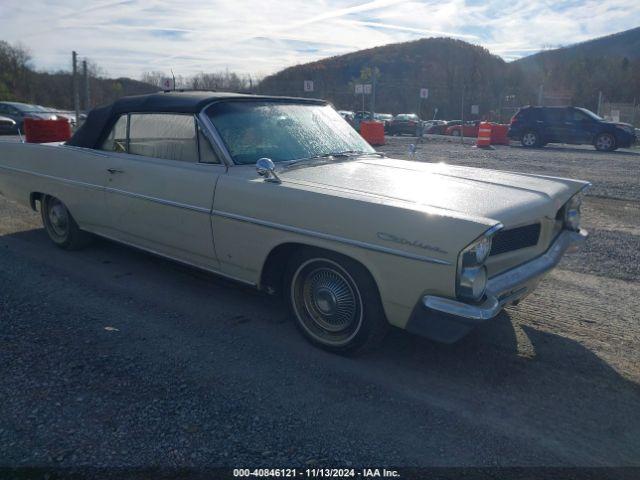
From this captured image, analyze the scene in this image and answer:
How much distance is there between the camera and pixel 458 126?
31.0 metres

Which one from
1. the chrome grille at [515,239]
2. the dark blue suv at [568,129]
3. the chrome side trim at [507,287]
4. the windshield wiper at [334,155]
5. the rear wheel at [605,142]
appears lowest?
the chrome side trim at [507,287]

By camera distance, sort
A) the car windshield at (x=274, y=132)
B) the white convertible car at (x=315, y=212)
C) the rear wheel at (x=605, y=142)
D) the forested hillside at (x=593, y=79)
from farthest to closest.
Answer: the forested hillside at (x=593, y=79) < the rear wheel at (x=605, y=142) < the car windshield at (x=274, y=132) < the white convertible car at (x=315, y=212)

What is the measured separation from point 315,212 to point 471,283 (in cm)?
100

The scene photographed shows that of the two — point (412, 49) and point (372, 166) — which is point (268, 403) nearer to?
point (372, 166)

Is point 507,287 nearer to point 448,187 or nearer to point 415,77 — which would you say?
point 448,187

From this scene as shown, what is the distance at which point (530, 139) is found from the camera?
69.6 ft

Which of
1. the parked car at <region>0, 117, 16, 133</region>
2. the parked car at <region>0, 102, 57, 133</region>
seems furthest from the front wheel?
the parked car at <region>0, 102, 57, 133</region>

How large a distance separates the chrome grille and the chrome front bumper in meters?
0.14

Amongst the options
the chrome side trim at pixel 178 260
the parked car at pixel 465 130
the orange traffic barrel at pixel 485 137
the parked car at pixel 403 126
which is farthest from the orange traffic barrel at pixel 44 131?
the parked car at pixel 403 126

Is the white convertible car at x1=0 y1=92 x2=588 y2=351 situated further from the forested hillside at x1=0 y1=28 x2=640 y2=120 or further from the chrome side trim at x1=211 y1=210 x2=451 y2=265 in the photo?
the forested hillside at x1=0 y1=28 x2=640 y2=120

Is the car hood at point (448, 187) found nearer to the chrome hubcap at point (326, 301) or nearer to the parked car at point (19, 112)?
the chrome hubcap at point (326, 301)

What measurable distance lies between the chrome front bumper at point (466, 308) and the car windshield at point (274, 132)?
67.7 inches

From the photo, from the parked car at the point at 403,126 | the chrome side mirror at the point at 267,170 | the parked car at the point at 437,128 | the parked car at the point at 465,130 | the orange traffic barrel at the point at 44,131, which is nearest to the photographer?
the chrome side mirror at the point at 267,170

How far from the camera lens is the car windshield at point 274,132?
13.5ft
